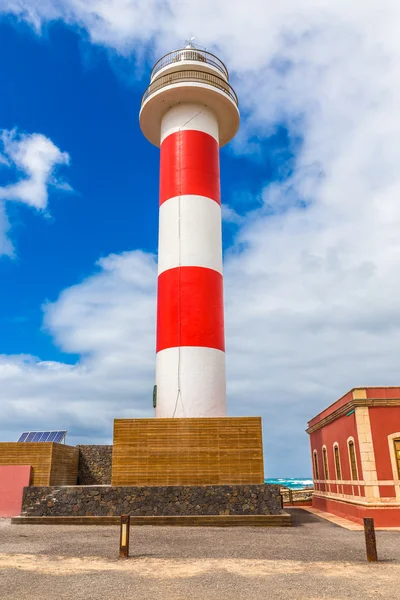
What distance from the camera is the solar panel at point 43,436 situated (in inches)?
821

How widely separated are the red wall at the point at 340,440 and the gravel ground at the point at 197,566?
12.5ft

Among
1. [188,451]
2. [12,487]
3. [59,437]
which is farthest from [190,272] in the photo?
[12,487]

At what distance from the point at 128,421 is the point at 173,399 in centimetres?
184

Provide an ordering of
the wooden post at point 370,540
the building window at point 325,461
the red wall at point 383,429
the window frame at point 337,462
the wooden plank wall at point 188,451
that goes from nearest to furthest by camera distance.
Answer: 1. the wooden post at point 370,540
2. the red wall at point 383,429
3. the wooden plank wall at point 188,451
4. the window frame at point 337,462
5. the building window at point 325,461

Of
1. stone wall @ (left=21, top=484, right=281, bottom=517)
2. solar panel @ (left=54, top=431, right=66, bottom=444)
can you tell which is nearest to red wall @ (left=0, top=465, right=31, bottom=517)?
solar panel @ (left=54, top=431, right=66, bottom=444)

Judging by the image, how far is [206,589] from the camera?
22.0 ft

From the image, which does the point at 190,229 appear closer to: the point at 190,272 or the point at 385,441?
the point at 190,272

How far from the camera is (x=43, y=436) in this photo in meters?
21.2

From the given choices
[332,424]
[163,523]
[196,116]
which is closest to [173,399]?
[163,523]

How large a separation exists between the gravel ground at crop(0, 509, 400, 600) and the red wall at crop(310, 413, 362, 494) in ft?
12.5

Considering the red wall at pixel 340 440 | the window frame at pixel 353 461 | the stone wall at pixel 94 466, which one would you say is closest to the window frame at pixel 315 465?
the red wall at pixel 340 440

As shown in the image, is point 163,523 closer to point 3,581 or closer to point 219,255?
point 3,581

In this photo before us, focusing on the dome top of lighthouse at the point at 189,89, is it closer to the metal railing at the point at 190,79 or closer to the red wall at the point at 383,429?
the metal railing at the point at 190,79

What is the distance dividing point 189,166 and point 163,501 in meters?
12.5
